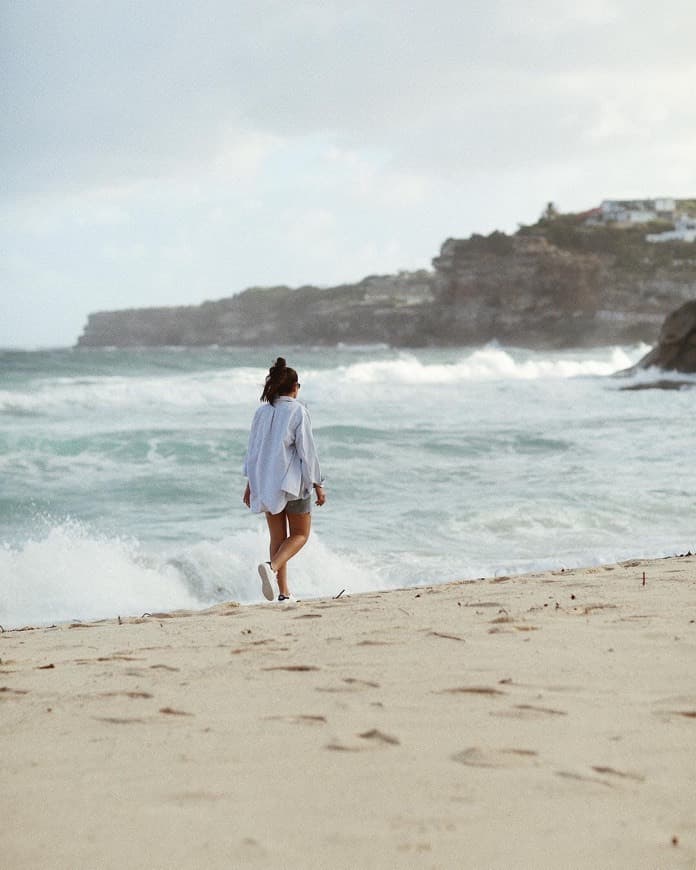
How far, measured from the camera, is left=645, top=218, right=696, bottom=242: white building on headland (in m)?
95.9

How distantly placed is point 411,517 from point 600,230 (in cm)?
8999

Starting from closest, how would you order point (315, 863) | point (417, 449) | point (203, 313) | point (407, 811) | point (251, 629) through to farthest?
1. point (315, 863)
2. point (407, 811)
3. point (251, 629)
4. point (417, 449)
5. point (203, 313)

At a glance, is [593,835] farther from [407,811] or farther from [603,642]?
[603,642]

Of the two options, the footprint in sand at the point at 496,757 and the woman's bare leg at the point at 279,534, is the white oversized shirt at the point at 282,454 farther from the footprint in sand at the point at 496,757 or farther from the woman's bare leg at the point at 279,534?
the footprint in sand at the point at 496,757

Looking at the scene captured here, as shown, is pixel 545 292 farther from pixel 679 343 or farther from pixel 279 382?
pixel 279 382

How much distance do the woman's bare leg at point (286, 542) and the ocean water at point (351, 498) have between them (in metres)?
0.69

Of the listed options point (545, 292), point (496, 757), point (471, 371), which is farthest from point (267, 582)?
point (545, 292)

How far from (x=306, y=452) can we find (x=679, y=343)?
25143mm

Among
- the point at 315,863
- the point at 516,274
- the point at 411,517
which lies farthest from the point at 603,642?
the point at 516,274

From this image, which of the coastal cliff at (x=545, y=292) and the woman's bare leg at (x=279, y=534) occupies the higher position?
the coastal cliff at (x=545, y=292)

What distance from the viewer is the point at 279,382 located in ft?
21.2

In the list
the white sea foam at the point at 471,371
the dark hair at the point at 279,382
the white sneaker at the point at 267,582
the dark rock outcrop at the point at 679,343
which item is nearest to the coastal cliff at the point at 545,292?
the white sea foam at the point at 471,371

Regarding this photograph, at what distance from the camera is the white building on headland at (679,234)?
95.9m

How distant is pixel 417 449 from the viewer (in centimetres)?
1556
